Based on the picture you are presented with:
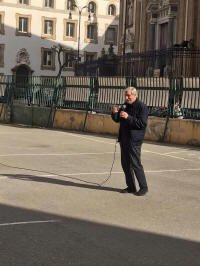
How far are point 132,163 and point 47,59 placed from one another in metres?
56.9

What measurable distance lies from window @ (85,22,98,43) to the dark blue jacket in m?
58.5

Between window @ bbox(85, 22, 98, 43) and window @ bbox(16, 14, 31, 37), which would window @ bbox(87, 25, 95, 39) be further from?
window @ bbox(16, 14, 31, 37)

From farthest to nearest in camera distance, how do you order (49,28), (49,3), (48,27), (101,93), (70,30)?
1. (70,30)
2. (49,28)
3. (48,27)
4. (49,3)
5. (101,93)

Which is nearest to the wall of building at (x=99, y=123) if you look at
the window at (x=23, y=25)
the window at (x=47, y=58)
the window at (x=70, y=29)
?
the window at (x=23, y=25)

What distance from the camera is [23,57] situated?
62500 millimetres

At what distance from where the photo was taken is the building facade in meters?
61.8

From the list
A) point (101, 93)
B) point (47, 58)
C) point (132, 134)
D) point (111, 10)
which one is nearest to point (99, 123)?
point (101, 93)

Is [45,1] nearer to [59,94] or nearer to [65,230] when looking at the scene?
[59,94]

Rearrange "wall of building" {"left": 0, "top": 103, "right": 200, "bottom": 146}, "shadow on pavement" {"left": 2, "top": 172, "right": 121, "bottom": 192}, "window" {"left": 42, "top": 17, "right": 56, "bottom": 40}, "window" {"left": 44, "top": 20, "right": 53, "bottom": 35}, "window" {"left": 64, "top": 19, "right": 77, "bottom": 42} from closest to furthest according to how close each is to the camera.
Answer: "shadow on pavement" {"left": 2, "top": 172, "right": 121, "bottom": 192} < "wall of building" {"left": 0, "top": 103, "right": 200, "bottom": 146} < "window" {"left": 42, "top": 17, "right": 56, "bottom": 40} < "window" {"left": 44, "top": 20, "right": 53, "bottom": 35} < "window" {"left": 64, "top": 19, "right": 77, "bottom": 42}

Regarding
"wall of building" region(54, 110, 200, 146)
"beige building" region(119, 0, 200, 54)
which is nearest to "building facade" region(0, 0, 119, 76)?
"beige building" region(119, 0, 200, 54)

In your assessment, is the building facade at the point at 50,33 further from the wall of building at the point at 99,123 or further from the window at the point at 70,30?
the wall of building at the point at 99,123

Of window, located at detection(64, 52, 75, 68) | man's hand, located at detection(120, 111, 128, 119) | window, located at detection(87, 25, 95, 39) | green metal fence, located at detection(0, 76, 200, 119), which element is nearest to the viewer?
man's hand, located at detection(120, 111, 128, 119)

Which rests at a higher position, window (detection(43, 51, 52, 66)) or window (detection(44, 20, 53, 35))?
window (detection(44, 20, 53, 35))

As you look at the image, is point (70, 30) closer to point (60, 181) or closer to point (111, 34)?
point (111, 34)
